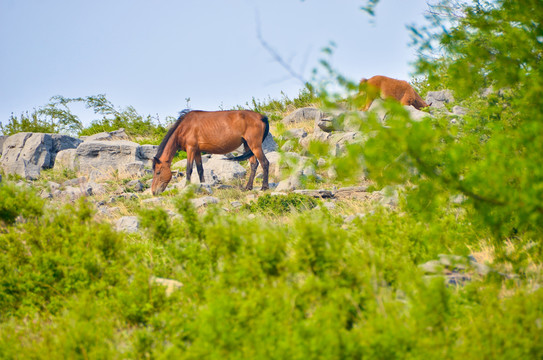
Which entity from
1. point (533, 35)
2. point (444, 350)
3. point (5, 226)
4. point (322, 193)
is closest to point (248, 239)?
point (444, 350)

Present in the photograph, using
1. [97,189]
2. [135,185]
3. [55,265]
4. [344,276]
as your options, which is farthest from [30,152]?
[344,276]

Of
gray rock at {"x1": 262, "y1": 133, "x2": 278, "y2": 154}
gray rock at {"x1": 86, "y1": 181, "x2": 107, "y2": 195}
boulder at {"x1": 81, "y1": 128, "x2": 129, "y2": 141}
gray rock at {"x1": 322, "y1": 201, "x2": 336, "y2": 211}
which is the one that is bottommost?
gray rock at {"x1": 262, "y1": 133, "x2": 278, "y2": 154}

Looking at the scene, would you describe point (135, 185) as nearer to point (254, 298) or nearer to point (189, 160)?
point (189, 160)

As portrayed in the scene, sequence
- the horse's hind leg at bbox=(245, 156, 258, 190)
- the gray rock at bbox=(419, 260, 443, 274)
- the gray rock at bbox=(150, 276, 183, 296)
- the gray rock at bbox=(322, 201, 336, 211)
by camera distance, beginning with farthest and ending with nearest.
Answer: the horse's hind leg at bbox=(245, 156, 258, 190), the gray rock at bbox=(322, 201, 336, 211), the gray rock at bbox=(150, 276, 183, 296), the gray rock at bbox=(419, 260, 443, 274)

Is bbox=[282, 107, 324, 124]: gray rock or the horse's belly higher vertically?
Answer: the horse's belly

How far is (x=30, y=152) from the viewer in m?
16.4

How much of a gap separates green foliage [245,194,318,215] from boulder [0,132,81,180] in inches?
384

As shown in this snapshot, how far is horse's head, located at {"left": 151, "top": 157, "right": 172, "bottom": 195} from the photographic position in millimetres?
12336

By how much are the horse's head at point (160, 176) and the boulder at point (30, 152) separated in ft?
18.0

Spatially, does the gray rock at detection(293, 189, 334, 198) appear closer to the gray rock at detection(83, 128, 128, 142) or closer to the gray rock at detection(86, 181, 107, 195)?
the gray rock at detection(86, 181, 107, 195)

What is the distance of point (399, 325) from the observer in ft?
A: 8.73

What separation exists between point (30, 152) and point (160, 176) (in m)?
6.72

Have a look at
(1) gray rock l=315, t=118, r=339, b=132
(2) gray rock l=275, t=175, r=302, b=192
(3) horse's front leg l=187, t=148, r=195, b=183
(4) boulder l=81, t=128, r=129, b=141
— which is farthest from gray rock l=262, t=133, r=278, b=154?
(4) boulder l=81, t=128, r=129, b=141

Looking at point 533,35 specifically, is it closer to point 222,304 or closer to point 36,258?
point 222,304
